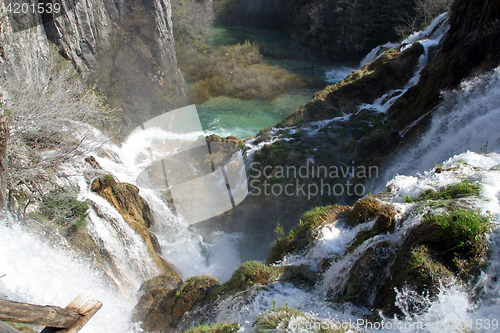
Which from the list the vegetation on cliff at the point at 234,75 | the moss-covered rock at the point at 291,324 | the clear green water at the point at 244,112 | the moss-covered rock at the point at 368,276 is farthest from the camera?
the vegetation on cliff at the point at 234,75

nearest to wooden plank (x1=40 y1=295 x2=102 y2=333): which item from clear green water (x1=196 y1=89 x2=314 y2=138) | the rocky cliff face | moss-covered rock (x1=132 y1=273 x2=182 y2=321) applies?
moss-covered rock (x1=132 y1=273 x2=182 y2=321)

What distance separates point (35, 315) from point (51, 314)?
0.11m

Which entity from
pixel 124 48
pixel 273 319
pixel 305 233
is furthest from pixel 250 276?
pixel 124 48

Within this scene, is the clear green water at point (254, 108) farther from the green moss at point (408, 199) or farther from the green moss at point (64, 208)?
the green moss at point (408, 199)

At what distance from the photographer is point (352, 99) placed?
12.5 meters

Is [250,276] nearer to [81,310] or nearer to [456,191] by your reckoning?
[81,310]

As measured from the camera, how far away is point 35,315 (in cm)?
238

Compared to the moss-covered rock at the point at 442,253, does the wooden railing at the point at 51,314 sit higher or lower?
higher

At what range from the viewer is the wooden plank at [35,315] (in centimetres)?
231

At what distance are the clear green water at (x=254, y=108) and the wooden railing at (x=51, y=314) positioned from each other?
14.3 meters

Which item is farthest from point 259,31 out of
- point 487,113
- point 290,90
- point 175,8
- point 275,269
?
point 275,269

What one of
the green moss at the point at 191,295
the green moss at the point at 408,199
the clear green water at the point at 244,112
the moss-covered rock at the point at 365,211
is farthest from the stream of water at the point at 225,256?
the clear green water at the point at 244,112

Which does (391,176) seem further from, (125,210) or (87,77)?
(87,77)

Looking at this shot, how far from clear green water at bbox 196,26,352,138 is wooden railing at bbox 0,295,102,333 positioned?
1435 centimetres
